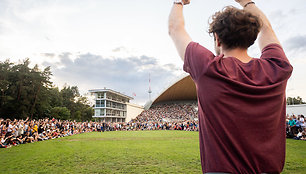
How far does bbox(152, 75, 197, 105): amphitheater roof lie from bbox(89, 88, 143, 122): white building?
10.1 metres

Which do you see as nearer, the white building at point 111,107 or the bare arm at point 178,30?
the bare arm at point 178,30

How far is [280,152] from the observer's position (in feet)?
2.61

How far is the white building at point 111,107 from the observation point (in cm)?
4966

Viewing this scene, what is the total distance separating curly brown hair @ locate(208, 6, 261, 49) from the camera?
0.86 m

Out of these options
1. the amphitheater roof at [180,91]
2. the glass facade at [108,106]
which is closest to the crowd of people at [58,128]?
the amphitheater roof at [180,91]

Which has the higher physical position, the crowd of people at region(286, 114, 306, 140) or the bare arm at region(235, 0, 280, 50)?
the bare arm at region(235, 0, 280, 50)

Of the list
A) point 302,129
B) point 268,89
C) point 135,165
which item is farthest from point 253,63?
point 302,129

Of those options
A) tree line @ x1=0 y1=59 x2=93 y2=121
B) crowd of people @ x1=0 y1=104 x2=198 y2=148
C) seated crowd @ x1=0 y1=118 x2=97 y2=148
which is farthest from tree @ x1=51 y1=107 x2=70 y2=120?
seated crowd @ x1=0 y1=118 x2=97 y2=148

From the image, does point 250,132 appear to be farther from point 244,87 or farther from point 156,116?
point 156,116

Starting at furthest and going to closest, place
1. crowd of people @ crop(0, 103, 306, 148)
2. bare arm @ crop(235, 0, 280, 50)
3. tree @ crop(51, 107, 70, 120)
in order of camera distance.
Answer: tree @ crop(51, 107, 70, 120), crowd of people @ crop(0, 103, 306, 148), bare arm @ crop(235, 0, 280, 50)

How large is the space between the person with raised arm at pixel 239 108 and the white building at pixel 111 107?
50.0 meters

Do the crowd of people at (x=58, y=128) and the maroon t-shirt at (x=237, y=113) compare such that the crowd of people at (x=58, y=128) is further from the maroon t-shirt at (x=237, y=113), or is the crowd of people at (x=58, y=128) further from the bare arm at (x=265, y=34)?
the bare arm at (x=265, y=34)

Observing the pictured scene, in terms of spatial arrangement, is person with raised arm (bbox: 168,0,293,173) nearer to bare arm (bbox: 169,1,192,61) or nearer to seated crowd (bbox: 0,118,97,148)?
bare arm (bbox: 169,1,192,61)

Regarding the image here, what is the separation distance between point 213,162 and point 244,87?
0.32 meters
